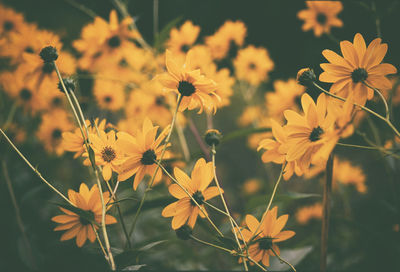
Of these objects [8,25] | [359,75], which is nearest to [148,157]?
[359,75]

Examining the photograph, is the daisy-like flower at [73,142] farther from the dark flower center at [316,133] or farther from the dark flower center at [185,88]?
the dark flower center at [316,133]

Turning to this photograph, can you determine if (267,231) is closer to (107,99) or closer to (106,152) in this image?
(106,152)

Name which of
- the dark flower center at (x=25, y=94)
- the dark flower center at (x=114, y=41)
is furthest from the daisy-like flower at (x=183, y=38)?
the dark flower center at (x=25, y=94)

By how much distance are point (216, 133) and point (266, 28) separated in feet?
6.84

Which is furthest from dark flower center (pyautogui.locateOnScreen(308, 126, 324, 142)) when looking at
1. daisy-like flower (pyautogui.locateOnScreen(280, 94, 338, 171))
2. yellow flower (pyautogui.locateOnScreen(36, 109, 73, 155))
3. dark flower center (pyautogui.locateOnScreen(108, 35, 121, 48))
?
yellow flower (pyautogui.locateOnScreen(36, 109, 73, 155))

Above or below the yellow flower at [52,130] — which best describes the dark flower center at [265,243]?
below

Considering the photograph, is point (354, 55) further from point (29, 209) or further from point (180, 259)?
point (29, 209)

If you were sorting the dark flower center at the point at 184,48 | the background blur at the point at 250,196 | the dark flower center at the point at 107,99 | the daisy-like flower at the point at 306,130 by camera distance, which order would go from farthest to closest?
the dark flower center at the point at 107,99, the dark flower center at the point at 184,48, the background blur at the point at 250,196, the daisy-like flower at the point at 306,130

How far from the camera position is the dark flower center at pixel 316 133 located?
1.59ft

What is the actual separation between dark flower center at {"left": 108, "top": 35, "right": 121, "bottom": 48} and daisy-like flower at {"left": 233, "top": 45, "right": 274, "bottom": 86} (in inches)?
23.0

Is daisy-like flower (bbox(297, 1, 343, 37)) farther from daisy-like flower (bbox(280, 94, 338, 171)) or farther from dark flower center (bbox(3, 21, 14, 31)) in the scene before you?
dark flower center (bbox(3, 21, 14, 31))

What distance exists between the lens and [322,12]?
119cm

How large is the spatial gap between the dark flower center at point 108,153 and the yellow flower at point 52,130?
91 cm

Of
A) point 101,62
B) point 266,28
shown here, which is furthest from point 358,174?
point 266,28
